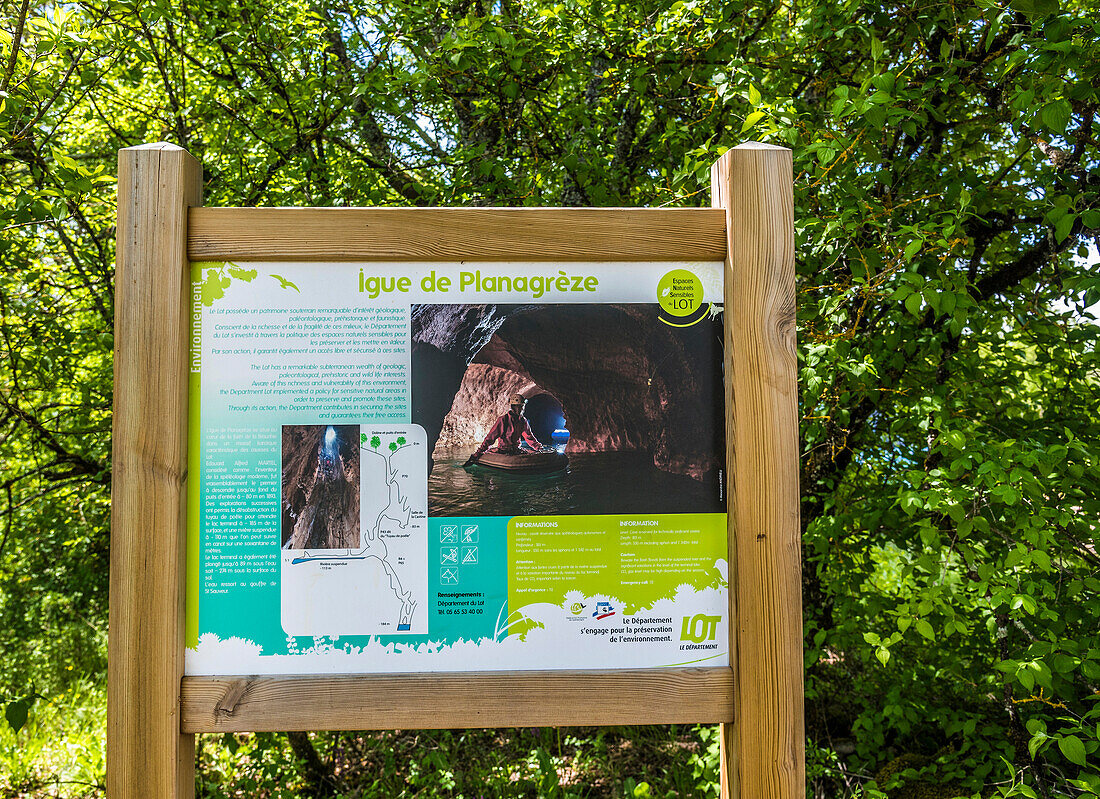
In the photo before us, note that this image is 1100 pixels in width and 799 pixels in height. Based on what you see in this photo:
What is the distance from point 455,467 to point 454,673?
19.8 inches

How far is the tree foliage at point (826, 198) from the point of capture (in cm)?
231

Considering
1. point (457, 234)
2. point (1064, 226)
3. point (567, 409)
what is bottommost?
point (567, 409)

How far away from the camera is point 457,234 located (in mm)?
1722

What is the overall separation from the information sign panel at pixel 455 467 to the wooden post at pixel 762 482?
6 centimetres

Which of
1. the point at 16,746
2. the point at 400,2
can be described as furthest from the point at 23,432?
the point at 400,2

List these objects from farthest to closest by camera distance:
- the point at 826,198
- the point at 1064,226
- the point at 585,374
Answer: the point at 826,198 < the point at 1064,226 < the point at 585,374

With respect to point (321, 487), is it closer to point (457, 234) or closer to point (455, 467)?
point (455, 467)

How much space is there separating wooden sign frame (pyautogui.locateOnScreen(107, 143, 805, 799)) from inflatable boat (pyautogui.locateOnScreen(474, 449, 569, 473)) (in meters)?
0.44

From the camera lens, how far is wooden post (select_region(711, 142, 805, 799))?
165 cm

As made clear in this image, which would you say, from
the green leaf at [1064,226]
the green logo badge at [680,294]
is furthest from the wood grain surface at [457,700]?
the green leaf at [1064,226]

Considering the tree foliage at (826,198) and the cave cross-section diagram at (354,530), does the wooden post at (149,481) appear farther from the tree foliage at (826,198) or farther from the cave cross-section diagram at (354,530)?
the tree foliage at (826,198)

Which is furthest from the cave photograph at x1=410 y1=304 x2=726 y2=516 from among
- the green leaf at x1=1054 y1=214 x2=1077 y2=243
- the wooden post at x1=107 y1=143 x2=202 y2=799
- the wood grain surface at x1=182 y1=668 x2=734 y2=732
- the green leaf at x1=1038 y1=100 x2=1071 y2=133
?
the green leaf at x1=1054 y1=214 x2=1077 y2=243

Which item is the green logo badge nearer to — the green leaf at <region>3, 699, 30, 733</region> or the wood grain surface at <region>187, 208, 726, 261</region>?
the wood grain surface at <region>187, 208, 726, 261</region>

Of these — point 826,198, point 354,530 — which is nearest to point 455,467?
point 354,530
